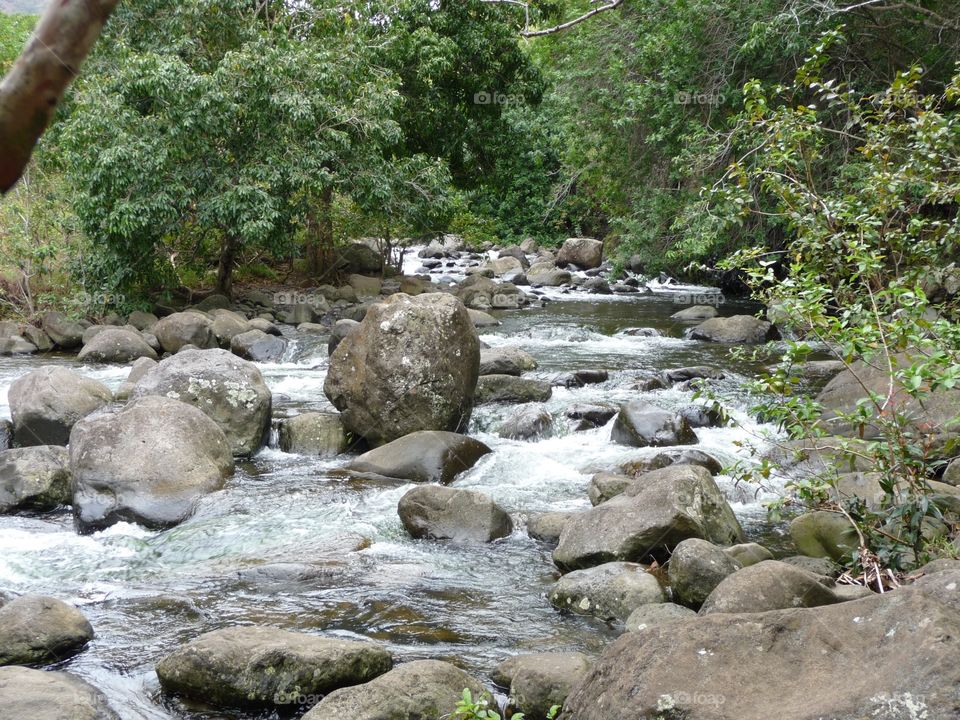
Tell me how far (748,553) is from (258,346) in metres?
11.2

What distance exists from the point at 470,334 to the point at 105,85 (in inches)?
424

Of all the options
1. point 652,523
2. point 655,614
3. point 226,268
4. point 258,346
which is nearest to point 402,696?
point 655,614

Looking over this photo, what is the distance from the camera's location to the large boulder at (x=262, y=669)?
4984mm

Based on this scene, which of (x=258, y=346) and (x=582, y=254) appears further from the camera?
(x=582, y=254)

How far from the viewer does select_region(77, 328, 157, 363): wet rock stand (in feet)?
50.7

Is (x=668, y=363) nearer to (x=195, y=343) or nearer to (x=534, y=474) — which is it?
(x=534, y=474)

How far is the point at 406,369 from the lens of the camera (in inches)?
400

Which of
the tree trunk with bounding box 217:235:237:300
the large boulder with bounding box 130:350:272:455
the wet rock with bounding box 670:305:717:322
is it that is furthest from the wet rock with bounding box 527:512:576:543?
the tree trunk with bounding box 217:235:237:300

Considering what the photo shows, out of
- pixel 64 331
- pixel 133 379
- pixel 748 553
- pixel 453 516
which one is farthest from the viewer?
pixel 64 331

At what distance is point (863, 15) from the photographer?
1492cm

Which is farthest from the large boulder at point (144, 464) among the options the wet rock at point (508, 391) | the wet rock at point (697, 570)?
the wet rock at point (697, 570)

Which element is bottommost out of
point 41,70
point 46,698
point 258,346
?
point 258,346

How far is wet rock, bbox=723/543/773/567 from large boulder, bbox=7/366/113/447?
7073 millimetres

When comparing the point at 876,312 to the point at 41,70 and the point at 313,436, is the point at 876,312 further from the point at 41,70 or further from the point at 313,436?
the point at 313,436
